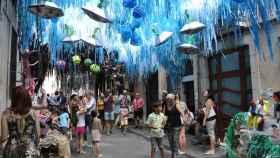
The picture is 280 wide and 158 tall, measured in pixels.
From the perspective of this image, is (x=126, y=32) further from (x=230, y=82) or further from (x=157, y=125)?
(x=230, y=82)

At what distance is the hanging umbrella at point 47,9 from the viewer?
19.1 feet

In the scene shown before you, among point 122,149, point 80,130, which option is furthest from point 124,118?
point 80,130

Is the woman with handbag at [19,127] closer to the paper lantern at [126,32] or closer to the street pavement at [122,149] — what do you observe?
the paper lantern at [126,32]

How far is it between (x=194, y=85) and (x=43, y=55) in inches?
240

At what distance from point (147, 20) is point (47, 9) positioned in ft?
9.51

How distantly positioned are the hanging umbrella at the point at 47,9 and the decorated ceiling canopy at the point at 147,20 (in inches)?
6.9

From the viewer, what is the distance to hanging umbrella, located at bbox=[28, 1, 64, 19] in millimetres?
5824

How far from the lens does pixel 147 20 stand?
323 inches

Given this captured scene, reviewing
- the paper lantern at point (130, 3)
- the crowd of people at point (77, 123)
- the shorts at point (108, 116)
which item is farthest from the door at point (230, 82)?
the paper lantern at point (130, 3)

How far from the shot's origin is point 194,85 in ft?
44.1

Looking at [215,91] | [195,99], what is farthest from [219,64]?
[195,99]

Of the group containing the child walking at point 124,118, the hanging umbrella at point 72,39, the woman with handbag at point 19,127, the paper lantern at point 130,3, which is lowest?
the child walking at point 124,118

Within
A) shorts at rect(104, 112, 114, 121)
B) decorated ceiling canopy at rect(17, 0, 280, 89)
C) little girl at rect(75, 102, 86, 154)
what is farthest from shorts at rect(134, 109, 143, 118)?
little girl at rect(75, 102, 86, 154)

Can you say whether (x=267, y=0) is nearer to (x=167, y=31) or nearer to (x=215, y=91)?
(x=167, y=31)
